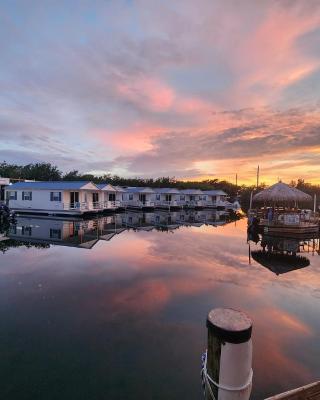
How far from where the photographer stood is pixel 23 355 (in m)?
4.96

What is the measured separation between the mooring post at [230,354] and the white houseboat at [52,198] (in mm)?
26558

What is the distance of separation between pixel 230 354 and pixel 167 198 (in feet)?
150

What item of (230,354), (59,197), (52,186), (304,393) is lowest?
(304,393)

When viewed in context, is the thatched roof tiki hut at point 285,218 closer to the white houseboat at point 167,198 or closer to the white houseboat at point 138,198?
the white houseboat at point 138,198

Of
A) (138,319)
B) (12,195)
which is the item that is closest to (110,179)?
(12,195)

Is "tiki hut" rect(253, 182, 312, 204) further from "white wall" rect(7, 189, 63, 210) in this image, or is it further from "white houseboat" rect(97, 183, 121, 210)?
"white wall" rect(7, 189, 63, 210)

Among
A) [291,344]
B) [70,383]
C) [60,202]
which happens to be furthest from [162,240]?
[60,202]

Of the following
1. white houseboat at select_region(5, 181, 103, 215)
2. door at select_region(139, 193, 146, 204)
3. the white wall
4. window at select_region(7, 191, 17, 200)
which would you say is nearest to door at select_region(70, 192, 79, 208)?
white houseboat at select_region(5, 181, 103, 215)

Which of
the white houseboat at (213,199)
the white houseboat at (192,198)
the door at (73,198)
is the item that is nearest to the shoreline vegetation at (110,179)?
the white houseboat at (213,199)

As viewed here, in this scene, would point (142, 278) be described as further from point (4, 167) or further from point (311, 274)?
point (4, 167)

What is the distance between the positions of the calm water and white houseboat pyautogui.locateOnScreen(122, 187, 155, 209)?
28.9 metres

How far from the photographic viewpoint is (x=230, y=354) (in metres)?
2.35

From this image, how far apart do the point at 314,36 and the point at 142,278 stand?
480 inches

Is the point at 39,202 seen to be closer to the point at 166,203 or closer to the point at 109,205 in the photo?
the point at 109,205
